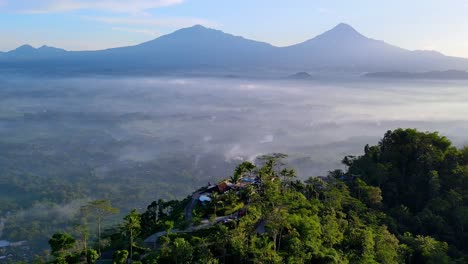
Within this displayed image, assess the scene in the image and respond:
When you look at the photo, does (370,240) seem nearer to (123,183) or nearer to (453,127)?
(123,183)

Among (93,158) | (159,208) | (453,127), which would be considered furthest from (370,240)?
(453,127)

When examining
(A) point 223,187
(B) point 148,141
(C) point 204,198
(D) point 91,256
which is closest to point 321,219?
(A) point 223,187

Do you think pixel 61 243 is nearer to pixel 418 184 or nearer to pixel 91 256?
pixel 91 256

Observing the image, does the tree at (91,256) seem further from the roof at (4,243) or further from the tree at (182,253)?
the roof at (4,243)

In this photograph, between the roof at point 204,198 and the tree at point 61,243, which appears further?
the roof at point 204,198

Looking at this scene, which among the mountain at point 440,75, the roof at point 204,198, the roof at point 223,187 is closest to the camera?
the roof at point 204,198

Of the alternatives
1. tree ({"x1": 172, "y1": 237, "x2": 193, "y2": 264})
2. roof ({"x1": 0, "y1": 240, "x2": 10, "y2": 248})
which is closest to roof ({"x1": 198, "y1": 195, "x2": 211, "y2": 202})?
tree ({"x1": 172, "y1": 237, "x2": 193, "y2": 264})

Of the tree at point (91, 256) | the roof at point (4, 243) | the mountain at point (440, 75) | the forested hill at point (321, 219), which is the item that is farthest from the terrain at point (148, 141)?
the mountain at point (440, 75)

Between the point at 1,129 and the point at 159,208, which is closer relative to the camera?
the point at 159,208
